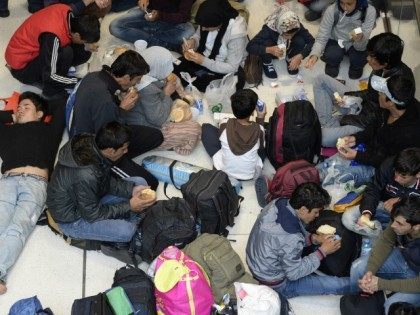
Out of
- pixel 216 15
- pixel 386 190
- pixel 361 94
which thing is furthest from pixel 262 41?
pixel 386 190

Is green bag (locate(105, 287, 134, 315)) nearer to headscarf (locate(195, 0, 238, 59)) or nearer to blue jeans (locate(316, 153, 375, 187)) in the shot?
blue jeans (locate(316, 153, 375, 187))

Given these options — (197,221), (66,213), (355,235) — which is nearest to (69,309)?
(66,213)

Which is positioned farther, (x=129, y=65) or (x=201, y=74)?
(x=201, y=74)

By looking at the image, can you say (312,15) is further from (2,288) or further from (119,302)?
(2,288)

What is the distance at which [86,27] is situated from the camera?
18.2ft

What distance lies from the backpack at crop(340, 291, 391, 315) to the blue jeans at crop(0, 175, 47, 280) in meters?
2.34

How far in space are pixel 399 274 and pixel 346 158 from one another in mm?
1052

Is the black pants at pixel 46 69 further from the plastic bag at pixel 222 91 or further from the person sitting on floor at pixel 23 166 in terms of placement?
the plastic bag at pixel 222 91

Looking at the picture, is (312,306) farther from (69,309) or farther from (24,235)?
(24,235)

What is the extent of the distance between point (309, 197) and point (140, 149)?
1.73 m

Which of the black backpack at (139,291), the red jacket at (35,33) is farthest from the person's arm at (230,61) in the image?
the black backpack at (139,291)

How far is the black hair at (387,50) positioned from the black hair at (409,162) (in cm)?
99

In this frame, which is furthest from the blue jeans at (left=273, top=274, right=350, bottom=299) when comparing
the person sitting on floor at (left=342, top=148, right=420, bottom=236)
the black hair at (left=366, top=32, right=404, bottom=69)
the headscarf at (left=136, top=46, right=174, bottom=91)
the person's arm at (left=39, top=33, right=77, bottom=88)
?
the person's arm at (left=39, top=33, right=77, bottom=88)

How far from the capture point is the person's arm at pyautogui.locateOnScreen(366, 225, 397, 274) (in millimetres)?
4359
